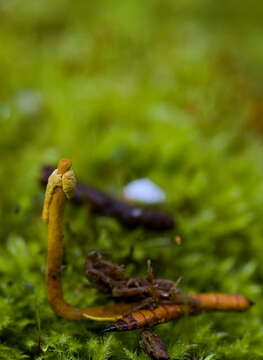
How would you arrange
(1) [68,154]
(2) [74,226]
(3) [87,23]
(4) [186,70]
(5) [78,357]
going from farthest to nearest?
(3) [87,23]
(4) [186,70]
(1) [68,154]
(2) [74,226]
(5) [78,357]

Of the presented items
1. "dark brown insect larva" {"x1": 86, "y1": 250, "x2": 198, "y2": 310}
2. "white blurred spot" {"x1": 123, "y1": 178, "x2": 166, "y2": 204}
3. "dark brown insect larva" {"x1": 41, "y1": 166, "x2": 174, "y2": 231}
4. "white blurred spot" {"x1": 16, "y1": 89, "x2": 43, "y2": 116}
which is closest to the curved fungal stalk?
"dark brown insect larva" {"x1": 86, "y1": 250, "x2": 198, "y2": 310}

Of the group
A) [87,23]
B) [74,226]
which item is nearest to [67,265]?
[74,226]

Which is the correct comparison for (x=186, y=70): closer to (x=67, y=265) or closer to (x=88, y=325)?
(x=67, y=265)

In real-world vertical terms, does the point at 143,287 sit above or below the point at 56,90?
below

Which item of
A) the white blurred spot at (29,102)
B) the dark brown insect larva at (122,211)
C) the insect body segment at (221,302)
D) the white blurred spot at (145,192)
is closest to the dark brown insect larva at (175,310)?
the insect body segment at (221,302)

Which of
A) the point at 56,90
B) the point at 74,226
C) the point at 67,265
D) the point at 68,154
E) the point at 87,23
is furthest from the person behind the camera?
the point at 87,23

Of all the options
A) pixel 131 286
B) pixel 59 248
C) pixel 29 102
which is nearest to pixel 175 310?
pixel 131 286
